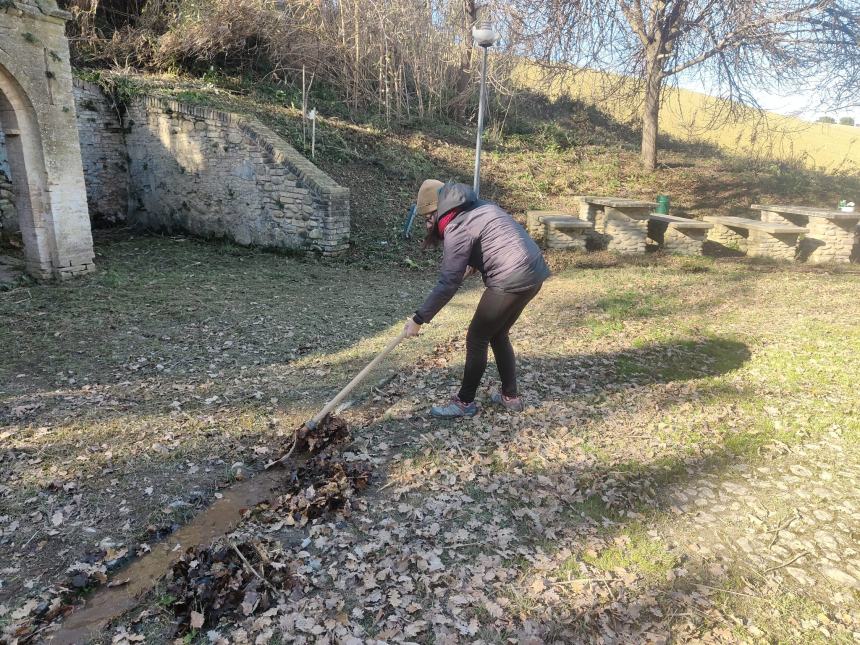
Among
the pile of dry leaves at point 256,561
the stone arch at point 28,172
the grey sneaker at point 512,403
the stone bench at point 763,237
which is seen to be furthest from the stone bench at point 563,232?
the stone arch at point 28,172

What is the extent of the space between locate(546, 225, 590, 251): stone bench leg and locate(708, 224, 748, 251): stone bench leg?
9.75ft

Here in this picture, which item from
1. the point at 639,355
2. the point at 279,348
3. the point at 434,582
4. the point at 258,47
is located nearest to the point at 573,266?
the point at 639,355

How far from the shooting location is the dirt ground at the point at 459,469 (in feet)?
9.44

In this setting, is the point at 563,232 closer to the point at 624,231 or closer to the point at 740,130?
the point at 624,231

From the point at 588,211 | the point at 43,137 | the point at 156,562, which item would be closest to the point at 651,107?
the point at 588,211

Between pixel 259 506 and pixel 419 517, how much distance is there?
3.47ft

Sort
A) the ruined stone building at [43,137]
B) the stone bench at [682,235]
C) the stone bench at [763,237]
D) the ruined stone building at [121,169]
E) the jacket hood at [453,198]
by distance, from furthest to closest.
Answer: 1. the stone bench at [682,235]
2. the stone bench at [763,237]
3. the ruined stone building at [121,169]
4. the ruined stone building at [43,137]
5. the jacket hood at [453,198]

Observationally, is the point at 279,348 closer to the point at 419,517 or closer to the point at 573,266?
the point at 419,517

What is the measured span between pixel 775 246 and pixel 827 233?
979mm

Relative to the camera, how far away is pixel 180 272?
30.4 feet

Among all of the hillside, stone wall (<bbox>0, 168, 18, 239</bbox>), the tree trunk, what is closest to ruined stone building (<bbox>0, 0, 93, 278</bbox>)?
stone wall (<bbox>0, 168, 18, 239</bbox>)

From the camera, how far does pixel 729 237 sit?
1166cm

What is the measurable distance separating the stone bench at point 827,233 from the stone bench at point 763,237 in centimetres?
29

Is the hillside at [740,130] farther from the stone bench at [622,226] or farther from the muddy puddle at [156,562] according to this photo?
the muddy puddle at [156,562]
